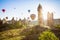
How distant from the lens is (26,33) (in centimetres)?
382

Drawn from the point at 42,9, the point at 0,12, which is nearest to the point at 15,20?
the point at 0,12

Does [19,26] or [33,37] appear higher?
[19,26]

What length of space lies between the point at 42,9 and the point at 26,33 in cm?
79

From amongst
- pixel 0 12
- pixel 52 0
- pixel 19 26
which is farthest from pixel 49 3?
pixel 0 12

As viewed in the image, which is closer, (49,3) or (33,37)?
(33,37)

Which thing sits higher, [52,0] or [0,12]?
[52,0]

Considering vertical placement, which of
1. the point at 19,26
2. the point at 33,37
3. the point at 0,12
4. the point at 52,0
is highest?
the point at 52,0

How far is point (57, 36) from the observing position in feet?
12.3

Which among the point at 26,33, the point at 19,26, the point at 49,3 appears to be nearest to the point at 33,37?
the point at 26,33

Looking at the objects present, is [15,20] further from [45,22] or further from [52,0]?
[52,0]

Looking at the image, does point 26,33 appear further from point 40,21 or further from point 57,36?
point 57,36

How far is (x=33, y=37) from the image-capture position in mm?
3717

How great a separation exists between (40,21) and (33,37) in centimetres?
49

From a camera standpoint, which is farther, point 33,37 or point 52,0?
point 52,0
